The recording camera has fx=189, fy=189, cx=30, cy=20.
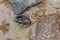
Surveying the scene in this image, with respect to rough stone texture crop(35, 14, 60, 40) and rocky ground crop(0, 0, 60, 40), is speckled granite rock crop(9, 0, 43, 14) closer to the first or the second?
rocky ground crop(0, 0, 60, 40)

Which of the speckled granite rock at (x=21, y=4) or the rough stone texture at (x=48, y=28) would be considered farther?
the speckled granite rock at (x=21, y=4)

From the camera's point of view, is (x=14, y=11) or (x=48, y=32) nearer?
(x=48, y=32)

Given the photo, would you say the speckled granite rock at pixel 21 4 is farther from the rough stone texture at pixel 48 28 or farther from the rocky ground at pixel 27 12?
the rough stone texture at pixel 48 28

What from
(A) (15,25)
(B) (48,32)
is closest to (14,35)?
(A) (15,25)

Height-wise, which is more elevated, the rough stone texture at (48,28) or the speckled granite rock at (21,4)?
the speckled granite rock at (21,4)

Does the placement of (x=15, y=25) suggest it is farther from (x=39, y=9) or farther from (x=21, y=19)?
(x=39, y=9)

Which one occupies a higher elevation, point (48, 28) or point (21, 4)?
point (21, 4)

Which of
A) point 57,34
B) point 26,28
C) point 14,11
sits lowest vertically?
point 57,34

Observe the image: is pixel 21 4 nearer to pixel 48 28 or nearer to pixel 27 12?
pixel 27 12

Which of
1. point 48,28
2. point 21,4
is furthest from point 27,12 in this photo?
point 48,28

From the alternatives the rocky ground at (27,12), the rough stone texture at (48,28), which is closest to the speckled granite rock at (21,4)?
the rocky ground at (27,12)

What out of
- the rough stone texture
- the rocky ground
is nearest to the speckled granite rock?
the rocky ground
